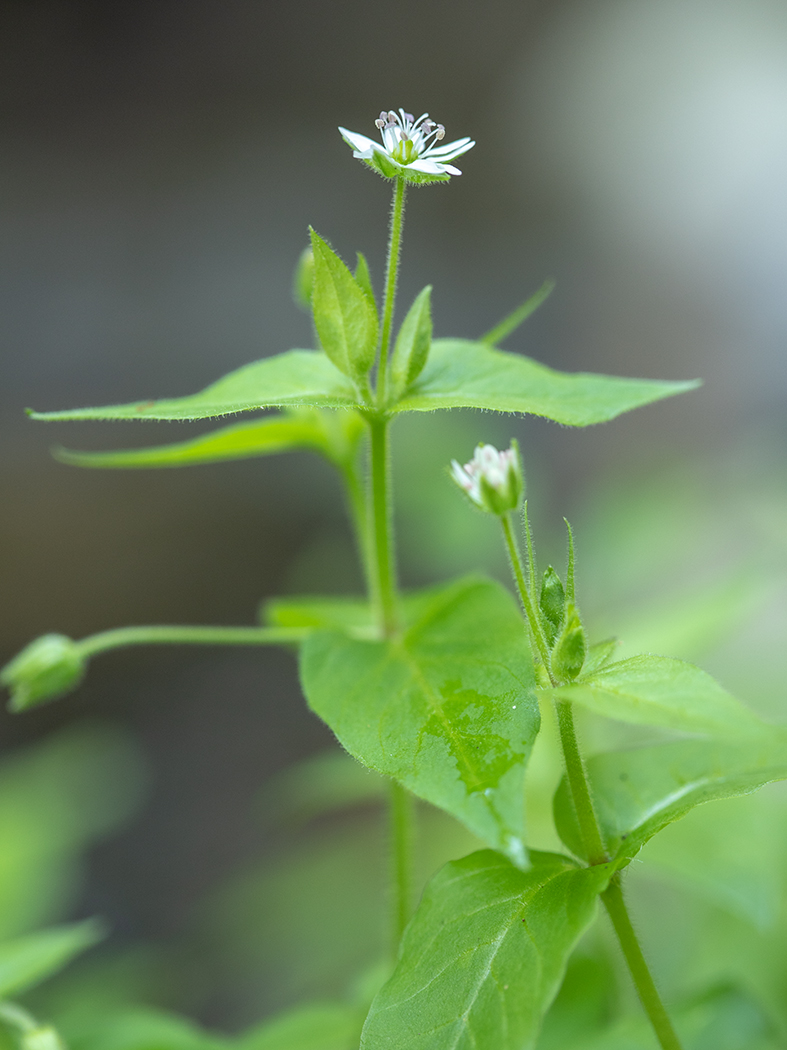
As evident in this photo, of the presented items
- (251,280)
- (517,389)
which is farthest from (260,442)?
(251,280)

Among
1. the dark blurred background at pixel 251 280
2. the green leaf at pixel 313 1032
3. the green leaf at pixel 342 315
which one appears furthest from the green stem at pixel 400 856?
the dark blurred background at pixel 251 280

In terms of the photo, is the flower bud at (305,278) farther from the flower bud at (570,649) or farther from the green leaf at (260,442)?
the flower bud at (570,649)

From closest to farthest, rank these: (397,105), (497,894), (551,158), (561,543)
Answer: (497,894) < (561,543) < (397,105) < (551,158)

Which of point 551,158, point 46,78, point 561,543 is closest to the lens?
point 561,543

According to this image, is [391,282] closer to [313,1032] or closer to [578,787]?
[578,787]

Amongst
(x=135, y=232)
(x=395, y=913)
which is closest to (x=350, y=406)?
(x=395, y=913)

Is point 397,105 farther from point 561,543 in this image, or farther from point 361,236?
point 561,543
